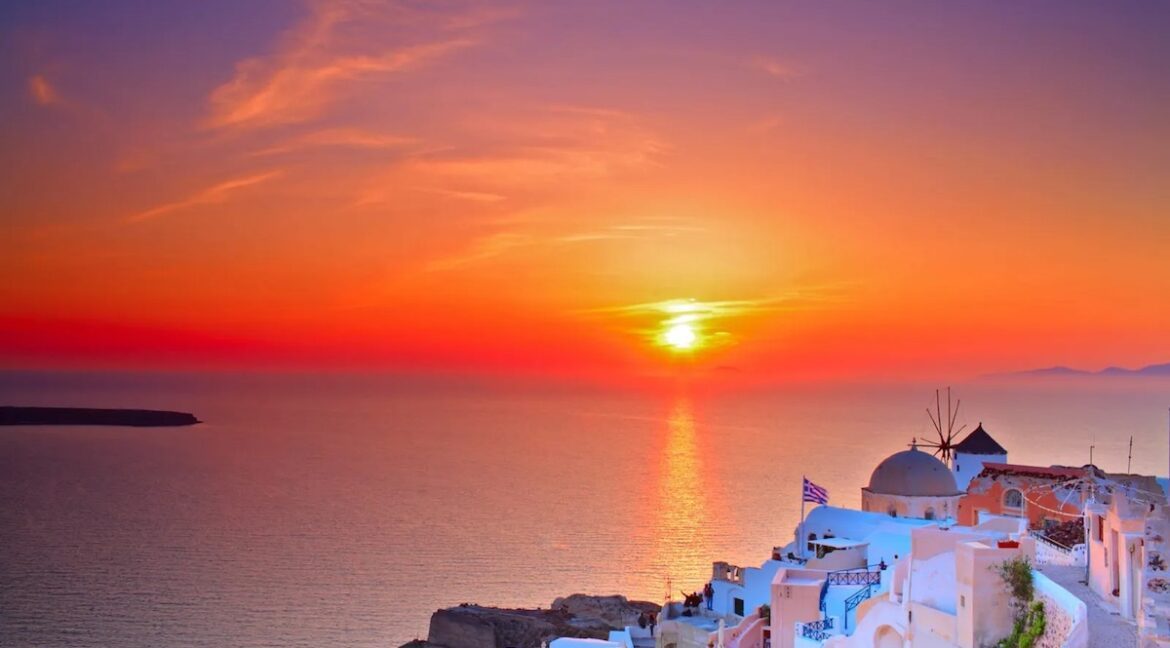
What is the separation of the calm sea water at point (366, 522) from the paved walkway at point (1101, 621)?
3584cm

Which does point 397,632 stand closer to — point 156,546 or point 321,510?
point 156,546

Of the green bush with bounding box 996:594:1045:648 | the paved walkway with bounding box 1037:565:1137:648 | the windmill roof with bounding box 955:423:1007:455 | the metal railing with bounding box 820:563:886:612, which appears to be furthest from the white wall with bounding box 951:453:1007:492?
the green bush with bounding box 996:594:1045:648

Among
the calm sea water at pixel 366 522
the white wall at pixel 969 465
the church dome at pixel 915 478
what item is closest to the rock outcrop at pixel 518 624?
the calm sea water at pixel 366 522

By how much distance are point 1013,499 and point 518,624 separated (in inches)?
800

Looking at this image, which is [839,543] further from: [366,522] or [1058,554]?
[366,522]

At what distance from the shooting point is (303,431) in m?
183

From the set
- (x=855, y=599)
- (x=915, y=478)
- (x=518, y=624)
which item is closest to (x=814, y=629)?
(x=855, y=599)

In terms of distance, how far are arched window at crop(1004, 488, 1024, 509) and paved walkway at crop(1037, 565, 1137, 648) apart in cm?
1627

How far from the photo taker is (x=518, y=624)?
4128 centimetres

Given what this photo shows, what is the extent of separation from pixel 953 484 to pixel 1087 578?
19.9 metres

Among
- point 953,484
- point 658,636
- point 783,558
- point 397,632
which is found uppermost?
point 953,484

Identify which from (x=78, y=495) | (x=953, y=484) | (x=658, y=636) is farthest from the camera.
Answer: (x=78, y=495)

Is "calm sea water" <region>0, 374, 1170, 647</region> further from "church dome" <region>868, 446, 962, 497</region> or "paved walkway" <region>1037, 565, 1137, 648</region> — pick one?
"paved walkway" <region>1037, 565, 1137, 648</region>

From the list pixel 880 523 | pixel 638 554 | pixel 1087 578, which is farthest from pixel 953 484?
pixel 638 554
